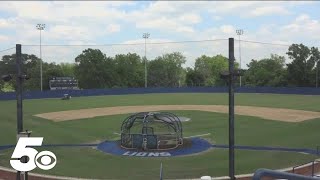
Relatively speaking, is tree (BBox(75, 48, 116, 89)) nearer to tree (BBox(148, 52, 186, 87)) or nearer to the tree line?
the tree line

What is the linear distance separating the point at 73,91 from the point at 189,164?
58032 mm

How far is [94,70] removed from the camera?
102 metres

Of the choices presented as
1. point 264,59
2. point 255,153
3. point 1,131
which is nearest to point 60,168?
point 255,153

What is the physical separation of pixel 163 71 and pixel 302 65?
42.3m

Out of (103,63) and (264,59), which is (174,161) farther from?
(264,59)

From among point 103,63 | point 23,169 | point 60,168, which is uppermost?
point 103,63

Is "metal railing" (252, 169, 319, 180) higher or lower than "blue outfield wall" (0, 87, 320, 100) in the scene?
higher

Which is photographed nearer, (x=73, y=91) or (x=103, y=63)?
(x=73, y=91)

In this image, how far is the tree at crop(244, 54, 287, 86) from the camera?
94.9 metres

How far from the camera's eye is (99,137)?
29.7 m

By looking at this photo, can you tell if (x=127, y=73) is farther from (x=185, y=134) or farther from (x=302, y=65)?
(x=185, y=134)

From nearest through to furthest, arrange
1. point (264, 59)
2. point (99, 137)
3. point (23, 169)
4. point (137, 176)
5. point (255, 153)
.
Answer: point (23, 169)
point (137, 176)
point (255, 153)
point (99, 137)
point (264, 59)

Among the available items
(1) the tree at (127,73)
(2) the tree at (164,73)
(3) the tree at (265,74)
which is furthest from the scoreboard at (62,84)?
(3) the tree at (265,74)

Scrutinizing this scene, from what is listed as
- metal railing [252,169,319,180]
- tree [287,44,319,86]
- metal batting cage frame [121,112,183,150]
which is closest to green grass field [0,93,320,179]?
metal batting cage frame [121,112,183,150]
